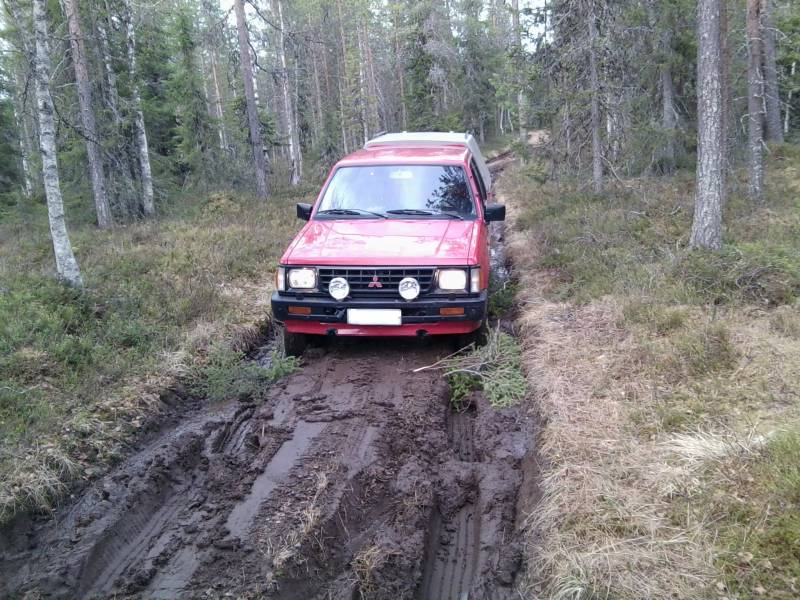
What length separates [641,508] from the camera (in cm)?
318

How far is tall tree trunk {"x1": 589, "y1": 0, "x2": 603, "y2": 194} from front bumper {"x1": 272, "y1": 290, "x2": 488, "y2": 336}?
8.31m

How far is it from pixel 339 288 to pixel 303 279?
0.39m

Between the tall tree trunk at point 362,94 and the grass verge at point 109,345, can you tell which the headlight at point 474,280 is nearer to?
the grass verge at point 109,345

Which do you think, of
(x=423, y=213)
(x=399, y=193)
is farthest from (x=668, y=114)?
(x=423, y=213)

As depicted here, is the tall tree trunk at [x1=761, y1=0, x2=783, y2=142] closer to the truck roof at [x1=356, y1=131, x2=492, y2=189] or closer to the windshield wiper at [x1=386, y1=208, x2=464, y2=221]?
the truck roof at [x1=356, y1=131, x2=492, y2=189]

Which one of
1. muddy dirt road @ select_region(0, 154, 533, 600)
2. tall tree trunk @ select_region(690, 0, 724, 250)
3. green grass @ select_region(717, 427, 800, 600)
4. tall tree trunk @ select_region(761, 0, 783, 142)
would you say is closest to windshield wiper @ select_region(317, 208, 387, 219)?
muddy dirt road @ select_region(0, 154, 533, 600)

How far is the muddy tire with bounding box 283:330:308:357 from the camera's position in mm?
5961

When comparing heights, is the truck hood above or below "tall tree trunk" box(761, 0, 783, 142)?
below

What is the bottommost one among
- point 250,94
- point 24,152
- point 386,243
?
point 386,243

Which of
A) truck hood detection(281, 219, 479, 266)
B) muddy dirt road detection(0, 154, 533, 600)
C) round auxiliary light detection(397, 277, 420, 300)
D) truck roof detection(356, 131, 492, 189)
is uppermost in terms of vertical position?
truck roof detection(356, 131, 492, 189)

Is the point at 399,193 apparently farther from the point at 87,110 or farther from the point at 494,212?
the point at 87,110

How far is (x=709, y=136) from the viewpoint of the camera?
7.53 meters

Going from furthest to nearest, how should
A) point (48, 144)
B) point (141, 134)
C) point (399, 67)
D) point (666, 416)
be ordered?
1. point (399, 67)
2. point (141, 134)
3. point (48, 144)
4. point (666, 416)

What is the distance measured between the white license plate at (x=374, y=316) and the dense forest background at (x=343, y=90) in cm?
519
